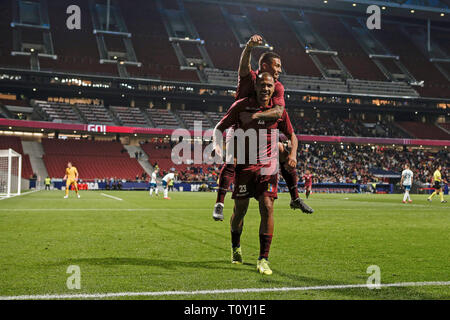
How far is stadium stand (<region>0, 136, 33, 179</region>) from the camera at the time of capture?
45.7 metres

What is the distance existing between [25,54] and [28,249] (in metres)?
55.6

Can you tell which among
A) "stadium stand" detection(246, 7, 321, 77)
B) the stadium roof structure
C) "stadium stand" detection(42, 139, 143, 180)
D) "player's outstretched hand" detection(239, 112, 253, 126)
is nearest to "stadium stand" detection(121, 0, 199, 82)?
"stadium stand" detection(42, 139, 143, 180)

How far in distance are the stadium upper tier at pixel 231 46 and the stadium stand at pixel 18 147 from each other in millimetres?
9112

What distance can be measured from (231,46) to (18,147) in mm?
35279

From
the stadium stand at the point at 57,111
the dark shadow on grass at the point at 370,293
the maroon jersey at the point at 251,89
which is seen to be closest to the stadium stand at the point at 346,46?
→ the stadium stand at the point at 57,111

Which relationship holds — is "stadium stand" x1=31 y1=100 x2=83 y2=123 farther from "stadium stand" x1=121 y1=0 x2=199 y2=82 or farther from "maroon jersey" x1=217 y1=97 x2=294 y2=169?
"maroon jersey" x1=217 y1=97 x2=294 y2=169

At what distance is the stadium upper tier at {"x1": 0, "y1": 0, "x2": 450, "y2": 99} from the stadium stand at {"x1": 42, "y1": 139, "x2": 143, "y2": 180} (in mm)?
6970

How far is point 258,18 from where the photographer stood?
7675 cm

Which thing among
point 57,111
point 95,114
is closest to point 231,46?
point 95,114

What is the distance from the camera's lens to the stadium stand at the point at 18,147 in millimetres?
45688

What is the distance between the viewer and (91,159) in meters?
51.3

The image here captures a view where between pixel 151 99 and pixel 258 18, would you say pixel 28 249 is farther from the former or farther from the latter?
pixel 258 18

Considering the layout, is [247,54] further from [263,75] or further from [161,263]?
[161,263]

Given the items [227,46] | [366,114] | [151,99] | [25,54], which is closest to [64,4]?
[25,54]
